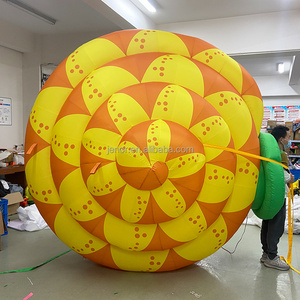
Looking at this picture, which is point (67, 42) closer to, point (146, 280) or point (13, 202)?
point (13, 202)

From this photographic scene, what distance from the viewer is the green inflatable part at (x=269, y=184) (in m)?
2.54

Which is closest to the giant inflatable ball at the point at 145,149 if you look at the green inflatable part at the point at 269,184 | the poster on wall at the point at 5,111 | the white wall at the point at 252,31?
the green inflatable part at the point at 269,184

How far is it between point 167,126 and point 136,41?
77 centimetres

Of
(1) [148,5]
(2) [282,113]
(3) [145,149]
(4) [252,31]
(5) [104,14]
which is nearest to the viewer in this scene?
(3) [145,149]

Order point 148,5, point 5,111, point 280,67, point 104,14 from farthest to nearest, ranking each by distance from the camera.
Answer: point 280,67
point 5,111
point 148,5
point 104,14

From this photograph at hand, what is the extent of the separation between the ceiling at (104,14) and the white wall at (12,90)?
596mm

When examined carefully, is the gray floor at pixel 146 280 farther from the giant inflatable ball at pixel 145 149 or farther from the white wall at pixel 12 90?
the white wall at pixel 12 90

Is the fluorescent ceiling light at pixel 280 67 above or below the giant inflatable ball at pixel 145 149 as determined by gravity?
above

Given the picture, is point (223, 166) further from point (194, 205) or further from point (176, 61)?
point (176, 61)

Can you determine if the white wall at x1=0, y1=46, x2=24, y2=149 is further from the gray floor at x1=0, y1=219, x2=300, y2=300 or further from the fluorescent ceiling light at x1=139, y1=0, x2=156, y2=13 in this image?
the gray floor at x1=0, y1=219, x2=300, y2=300

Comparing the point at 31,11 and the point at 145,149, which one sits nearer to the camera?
the point at 145,149

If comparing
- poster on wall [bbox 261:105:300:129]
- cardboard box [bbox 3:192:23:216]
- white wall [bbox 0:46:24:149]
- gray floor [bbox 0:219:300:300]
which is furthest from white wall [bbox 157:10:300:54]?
poster on wall [bbox 261:105:300:129]

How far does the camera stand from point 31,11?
15.9 ft

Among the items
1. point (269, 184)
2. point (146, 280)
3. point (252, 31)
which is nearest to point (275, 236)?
point (269, 184)
